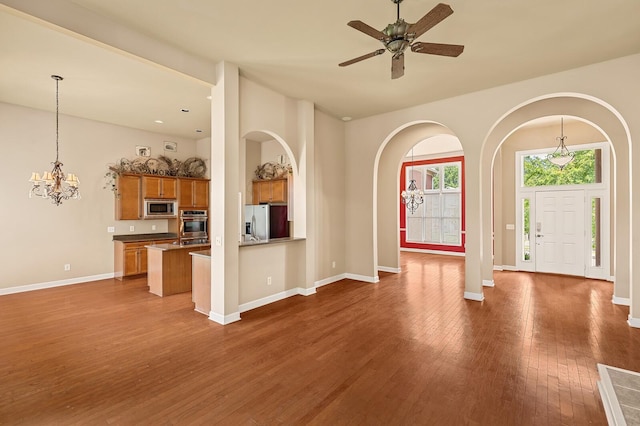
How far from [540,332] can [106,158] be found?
8.42 m

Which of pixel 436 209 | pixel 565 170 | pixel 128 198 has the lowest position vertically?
pixel 436 209

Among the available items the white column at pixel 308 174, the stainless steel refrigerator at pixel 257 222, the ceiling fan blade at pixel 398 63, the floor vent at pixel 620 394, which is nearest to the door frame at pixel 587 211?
the floor vent at pixel 620 394

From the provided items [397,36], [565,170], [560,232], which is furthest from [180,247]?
[565,170]

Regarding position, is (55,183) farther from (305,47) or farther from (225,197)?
(305,47)

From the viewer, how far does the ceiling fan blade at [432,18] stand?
2.20 m

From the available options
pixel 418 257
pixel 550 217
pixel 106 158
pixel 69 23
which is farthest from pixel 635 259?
pixel 106 158

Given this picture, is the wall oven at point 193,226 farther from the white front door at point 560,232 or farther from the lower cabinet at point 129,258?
the white front door at point 560,232

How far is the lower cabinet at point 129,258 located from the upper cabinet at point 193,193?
1328 mm

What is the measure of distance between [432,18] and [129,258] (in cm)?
700

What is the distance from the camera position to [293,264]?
5.31 m

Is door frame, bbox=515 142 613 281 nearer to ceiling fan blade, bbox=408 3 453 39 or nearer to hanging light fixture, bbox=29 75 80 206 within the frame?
ceiling fan blade, bbox=408 3 453 39

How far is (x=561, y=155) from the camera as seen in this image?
6262 mm

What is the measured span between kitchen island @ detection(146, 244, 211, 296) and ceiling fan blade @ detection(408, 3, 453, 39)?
4.87 metres

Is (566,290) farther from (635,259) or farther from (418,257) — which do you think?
(418,257)
